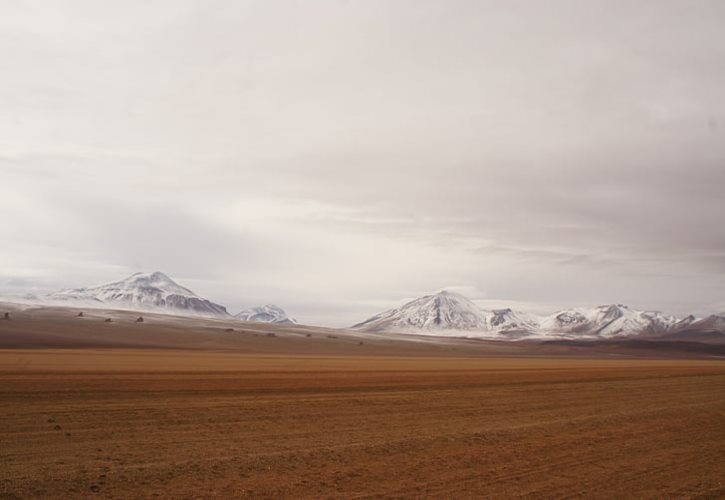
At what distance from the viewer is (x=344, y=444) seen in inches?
638

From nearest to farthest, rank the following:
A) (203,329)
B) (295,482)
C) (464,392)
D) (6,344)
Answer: (295,482), (464,392), (6,344), (203,329)

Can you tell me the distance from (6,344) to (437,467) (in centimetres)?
9446

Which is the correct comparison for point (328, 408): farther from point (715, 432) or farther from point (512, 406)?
point (715, 432)

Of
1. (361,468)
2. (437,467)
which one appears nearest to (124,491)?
(361,468)

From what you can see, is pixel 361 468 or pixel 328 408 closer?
pixel 361 468

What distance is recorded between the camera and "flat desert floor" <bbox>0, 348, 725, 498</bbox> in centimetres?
1219

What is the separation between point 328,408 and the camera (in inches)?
907

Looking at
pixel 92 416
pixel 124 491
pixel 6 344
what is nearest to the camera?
pixel 124 491

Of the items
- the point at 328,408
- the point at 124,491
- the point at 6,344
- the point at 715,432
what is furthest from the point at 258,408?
the point at 6,344

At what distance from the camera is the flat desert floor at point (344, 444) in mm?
12188

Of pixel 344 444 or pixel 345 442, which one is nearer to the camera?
pixel 344 444

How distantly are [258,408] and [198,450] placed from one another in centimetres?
748

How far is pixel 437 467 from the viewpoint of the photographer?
1399 cm

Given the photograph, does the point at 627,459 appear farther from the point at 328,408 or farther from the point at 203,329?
the point at 203,329
